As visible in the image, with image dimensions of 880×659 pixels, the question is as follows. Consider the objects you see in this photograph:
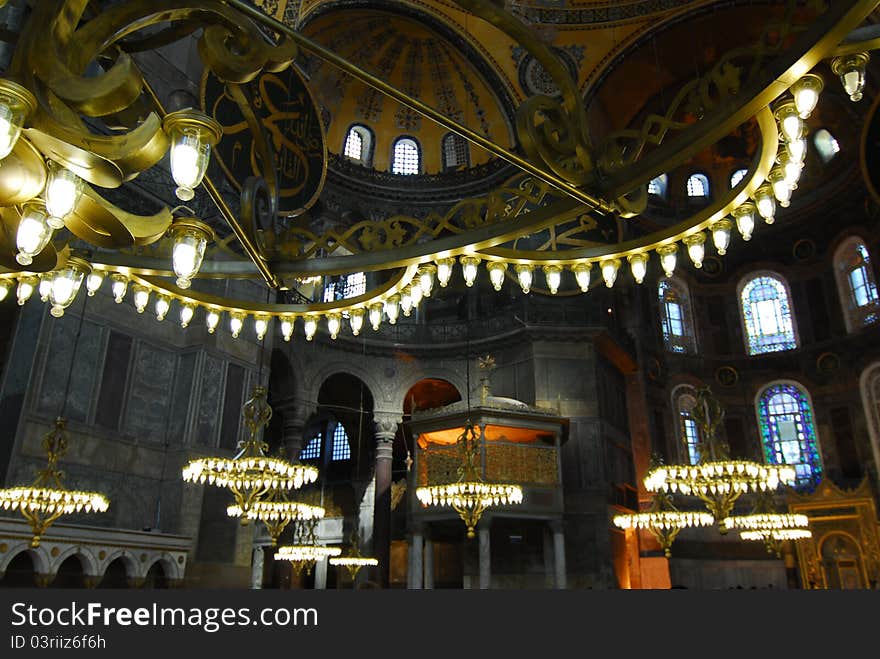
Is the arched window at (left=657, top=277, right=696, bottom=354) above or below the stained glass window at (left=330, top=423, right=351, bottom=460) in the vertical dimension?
above

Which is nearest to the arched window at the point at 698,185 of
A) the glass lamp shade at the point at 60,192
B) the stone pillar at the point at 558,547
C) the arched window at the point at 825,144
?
the arched window at the point at 825,144

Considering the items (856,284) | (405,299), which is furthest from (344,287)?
(856,284)

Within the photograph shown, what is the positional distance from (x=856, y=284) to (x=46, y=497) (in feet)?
68.5

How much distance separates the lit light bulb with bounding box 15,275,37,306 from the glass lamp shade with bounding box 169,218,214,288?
1.72 m

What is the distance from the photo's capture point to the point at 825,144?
19609 millimetres

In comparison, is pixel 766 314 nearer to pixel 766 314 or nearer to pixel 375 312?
pixel 766 314

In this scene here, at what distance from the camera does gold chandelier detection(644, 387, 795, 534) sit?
9.81m

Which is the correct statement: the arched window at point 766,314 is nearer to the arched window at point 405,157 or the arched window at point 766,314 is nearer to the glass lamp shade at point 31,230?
the arched window at point 405,157

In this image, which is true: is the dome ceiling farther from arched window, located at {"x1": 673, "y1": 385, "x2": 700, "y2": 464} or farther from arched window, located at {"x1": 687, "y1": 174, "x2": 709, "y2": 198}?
arched window, located at {"x1": 673, "y1": 385, "x2": 700, "y2": 464}

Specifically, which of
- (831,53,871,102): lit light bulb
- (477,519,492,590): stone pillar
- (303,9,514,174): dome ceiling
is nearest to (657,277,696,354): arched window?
(303,9,514,174): dome ceiling

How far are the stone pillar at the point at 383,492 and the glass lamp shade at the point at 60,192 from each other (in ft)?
48.2

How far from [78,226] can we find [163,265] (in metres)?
1.76

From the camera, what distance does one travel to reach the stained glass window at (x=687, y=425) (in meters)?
20.1

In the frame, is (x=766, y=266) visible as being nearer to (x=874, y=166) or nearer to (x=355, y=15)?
(x=874, y=166)
